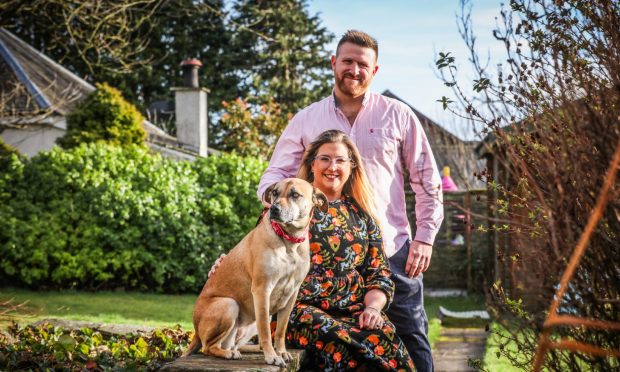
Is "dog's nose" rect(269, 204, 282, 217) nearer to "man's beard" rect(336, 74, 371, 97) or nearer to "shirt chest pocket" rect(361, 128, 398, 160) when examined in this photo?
"shirt chest pocket" rect(361, 128, 398, 160)

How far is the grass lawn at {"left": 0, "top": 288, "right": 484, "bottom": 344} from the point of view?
8305 mm

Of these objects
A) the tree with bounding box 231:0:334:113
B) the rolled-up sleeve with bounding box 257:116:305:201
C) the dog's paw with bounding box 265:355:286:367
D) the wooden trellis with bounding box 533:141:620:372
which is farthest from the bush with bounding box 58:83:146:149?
the tree with bounding box 231:0:334:113

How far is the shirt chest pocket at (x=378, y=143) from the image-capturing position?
4199 mm

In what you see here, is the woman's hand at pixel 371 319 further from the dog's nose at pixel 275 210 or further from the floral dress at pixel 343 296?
the dog's nose at pixel 275 210

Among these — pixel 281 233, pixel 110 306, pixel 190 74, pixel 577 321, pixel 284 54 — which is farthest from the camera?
pixel 284 54

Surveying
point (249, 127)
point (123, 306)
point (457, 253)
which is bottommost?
point (123, 306)

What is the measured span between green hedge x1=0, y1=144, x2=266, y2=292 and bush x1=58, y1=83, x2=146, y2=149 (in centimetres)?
316

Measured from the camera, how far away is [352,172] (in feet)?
13.4

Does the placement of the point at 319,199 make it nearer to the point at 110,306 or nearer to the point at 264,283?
the point at 264,283

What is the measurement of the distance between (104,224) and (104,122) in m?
4.40

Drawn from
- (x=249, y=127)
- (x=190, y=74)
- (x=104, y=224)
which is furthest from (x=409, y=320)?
(x=190, y=74)

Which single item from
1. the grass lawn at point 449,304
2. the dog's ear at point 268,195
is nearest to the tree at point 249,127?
the grass lawn at point 449,304

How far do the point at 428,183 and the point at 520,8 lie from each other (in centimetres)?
138

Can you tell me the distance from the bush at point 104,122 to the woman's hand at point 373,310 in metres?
12.0
